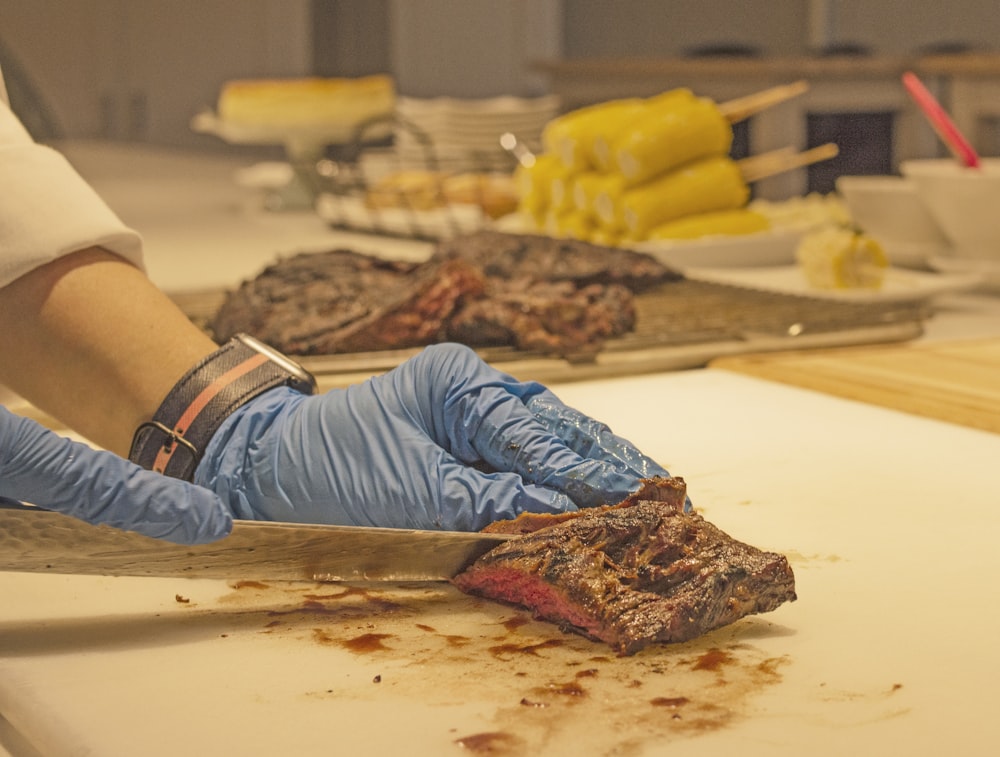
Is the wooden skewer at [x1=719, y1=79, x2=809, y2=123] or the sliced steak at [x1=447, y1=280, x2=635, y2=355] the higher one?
the wooden skewer at [x1=719, y1=79, x2=809, y2=123]

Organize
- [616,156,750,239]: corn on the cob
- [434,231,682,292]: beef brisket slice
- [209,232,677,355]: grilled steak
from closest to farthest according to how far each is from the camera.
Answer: [209,232,677,355]: grilled steak
[434,231,682,292]: beef brisket slice
[616,156,750,239]: corn on the cob

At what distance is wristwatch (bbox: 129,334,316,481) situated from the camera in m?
1.14

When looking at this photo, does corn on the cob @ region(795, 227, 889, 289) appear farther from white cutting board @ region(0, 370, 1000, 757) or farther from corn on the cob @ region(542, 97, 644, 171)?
white cutting board @ region(0, 370, 1000, 757)

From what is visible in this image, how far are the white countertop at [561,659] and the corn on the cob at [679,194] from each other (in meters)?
1.31

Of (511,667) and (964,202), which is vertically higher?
(964,202)

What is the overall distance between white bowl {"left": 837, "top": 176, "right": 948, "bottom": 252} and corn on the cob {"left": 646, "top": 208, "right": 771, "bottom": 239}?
0.59 ft

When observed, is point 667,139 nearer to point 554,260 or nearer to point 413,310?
point 554,260

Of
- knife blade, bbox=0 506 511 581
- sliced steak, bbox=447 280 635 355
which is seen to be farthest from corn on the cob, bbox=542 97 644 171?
knife blade, bbox=0 506 511 581

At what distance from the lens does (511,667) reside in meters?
0.85

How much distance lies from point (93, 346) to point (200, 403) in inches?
5.1

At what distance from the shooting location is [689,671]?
2.73ft

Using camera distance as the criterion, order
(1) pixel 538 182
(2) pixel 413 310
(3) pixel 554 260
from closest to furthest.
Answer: (2) pixel 413 310
(3) pixel 554 260
(1) pixel 538 182

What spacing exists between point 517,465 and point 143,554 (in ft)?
0.97

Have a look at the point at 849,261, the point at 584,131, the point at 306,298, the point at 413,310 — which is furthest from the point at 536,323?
the point at 584,131
